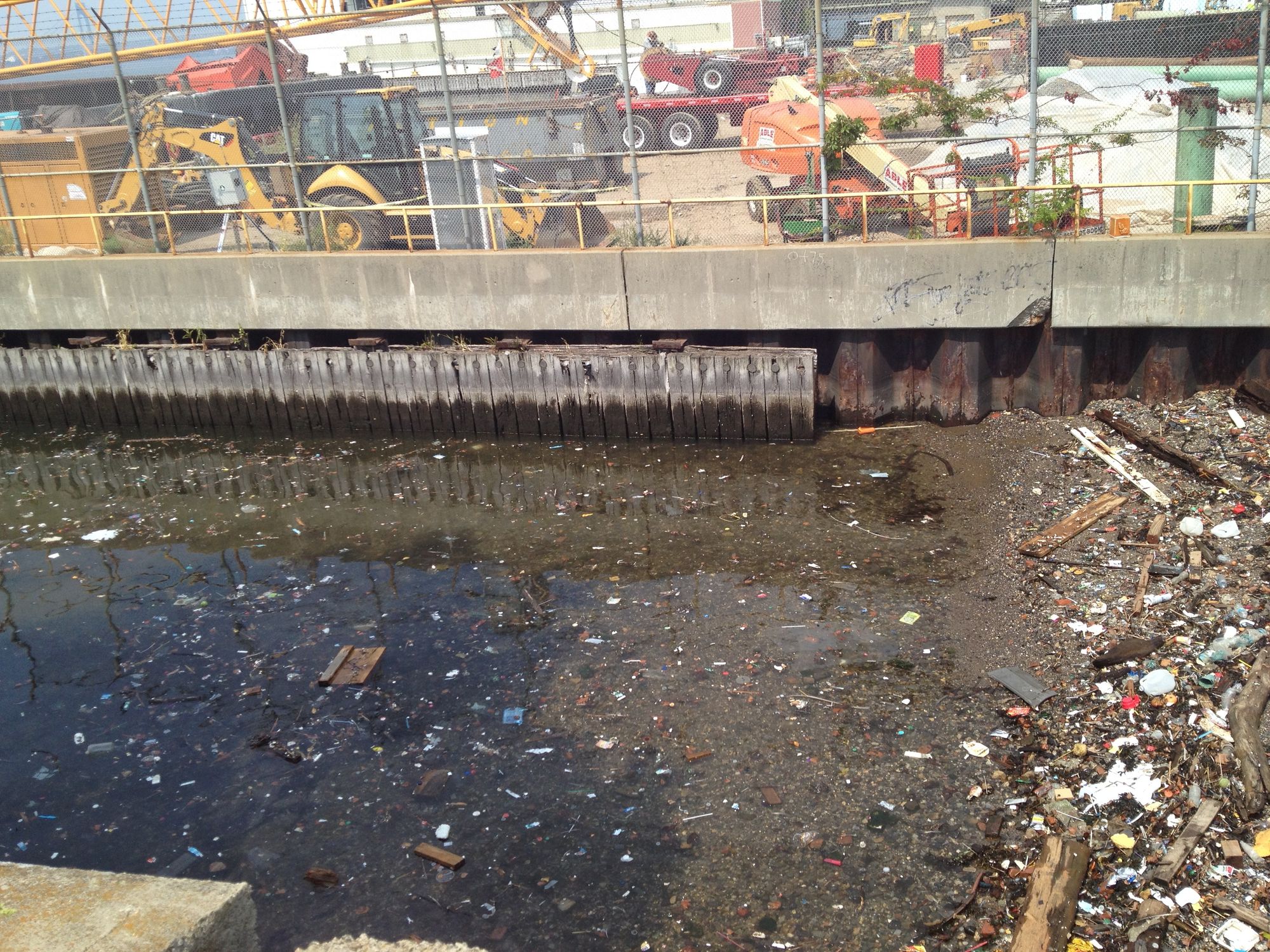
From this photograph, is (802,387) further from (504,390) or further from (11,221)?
(11,221)

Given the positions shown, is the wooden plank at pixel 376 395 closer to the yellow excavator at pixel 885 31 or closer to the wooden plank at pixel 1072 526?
the yellow excavator at pixel 885 31

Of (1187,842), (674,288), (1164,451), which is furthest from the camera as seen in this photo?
(674,288)

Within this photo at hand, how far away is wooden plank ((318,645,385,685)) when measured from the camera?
24.8 ft

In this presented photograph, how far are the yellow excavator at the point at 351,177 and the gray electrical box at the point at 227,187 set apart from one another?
19 millimetres

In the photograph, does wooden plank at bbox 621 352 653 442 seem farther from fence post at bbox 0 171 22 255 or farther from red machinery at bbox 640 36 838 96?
fence post at bbox 0 171 22 255

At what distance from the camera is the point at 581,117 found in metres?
13.4

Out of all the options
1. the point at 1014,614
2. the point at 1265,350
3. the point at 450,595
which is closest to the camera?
the point at 1014,614

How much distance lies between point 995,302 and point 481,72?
7377 mm


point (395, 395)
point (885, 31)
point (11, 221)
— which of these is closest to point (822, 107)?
point (885, 31)

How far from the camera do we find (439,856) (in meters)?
5.70

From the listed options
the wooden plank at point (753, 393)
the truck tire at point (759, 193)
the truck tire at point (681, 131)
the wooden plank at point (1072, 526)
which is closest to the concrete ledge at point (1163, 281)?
the wooden plank at point (1072, 526)

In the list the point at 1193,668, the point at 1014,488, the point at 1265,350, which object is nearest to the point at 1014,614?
the point at 1193,668

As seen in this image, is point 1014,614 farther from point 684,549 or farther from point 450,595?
point 450,595

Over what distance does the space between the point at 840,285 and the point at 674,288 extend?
1885 mm
